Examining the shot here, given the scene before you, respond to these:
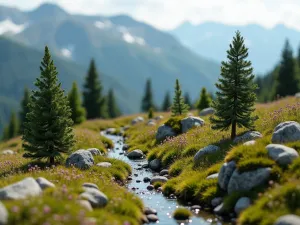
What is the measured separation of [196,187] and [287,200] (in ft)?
19.3

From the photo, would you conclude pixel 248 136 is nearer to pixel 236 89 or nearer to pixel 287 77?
pixel 236 89

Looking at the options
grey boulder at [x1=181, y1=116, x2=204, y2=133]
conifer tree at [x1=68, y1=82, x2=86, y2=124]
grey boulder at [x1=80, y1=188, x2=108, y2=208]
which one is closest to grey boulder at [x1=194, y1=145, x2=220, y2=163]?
grey boulder at [x1=80, y1=188, x2=108, y2=208]

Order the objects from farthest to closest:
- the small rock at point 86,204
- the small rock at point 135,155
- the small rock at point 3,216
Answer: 1. the small rock at point 135,155
2. the small rock at point 86,204
3. the small rock at point 3,216

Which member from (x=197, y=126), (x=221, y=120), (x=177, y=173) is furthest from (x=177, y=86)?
(x=177, y=173)

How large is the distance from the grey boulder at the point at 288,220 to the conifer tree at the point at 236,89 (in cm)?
1158

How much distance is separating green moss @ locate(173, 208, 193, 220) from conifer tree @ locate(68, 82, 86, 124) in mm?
42874

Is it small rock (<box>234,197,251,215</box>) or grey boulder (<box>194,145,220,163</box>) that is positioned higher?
grey boulder (<box>194,145,220,163</box>)

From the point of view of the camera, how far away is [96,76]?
81.1 meters

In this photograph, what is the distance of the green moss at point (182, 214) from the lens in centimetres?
1609

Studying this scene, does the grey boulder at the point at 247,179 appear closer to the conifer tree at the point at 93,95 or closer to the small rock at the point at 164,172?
the small rock at the point at 164,172

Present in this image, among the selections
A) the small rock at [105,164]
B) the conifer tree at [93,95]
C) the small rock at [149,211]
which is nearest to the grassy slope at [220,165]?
the small rock at [149,211]

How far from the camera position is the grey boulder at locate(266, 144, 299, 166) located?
1637 cm

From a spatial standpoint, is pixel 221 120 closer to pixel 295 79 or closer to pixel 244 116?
pixel 244 116

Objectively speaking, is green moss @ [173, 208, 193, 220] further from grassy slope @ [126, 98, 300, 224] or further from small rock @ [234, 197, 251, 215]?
small rock @ [234, 197, 251, 215]
